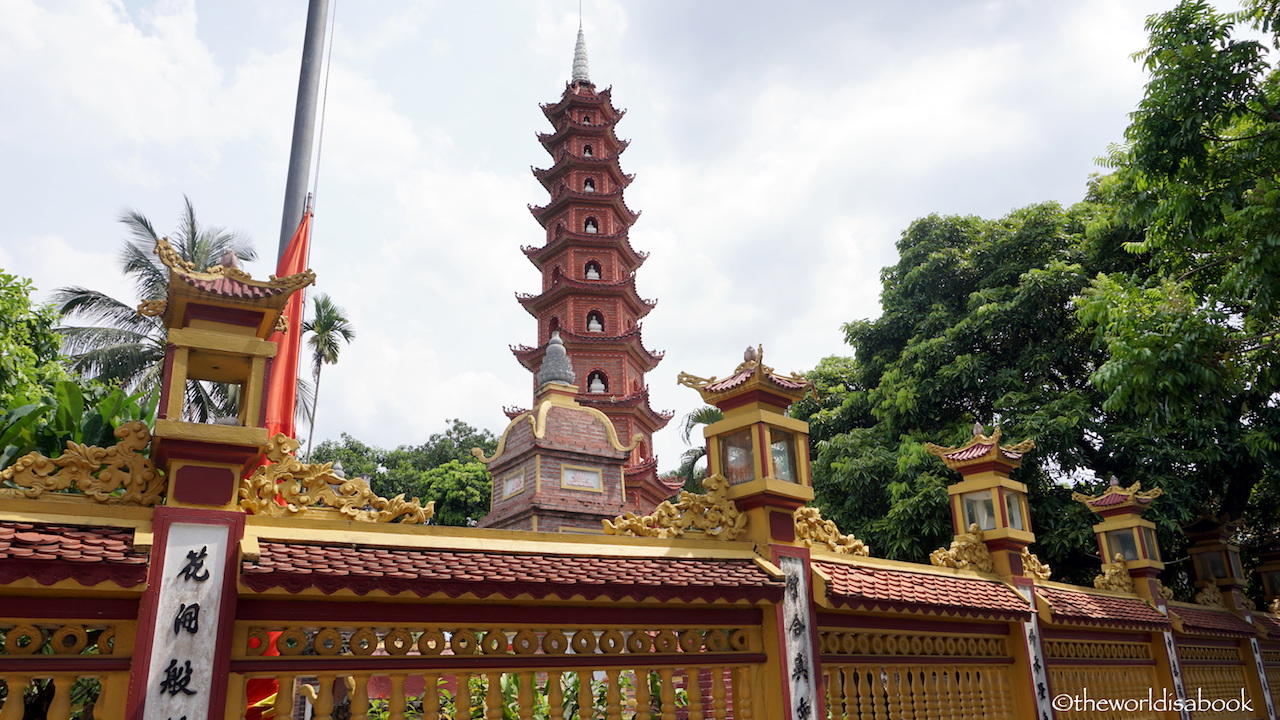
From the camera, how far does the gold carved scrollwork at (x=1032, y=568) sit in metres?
9.47

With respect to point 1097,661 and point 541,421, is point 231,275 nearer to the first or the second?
point 541,421

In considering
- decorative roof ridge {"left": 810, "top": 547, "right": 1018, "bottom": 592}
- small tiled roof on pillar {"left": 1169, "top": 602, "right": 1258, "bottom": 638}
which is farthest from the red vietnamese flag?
small tiled roof on pillar {"left": 1169, "top": 602, "right": 1258, "bottom": 638}

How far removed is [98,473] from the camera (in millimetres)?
4703

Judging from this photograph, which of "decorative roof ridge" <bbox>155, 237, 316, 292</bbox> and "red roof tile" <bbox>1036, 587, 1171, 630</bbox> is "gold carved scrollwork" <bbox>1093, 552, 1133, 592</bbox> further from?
"decorative roof ridge" <bbox>155, 237, 316, 292</bbox>

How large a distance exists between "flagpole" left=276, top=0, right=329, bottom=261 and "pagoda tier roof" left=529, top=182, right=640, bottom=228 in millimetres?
16130

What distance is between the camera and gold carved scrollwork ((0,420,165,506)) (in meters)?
4.47

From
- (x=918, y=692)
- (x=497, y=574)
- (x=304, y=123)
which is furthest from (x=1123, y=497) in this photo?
(x=304, y=123)

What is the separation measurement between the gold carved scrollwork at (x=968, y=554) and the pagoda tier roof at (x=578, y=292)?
16.0 meters

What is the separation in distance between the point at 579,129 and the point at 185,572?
79.4 ft

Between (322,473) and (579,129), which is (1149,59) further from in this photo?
(579,129)

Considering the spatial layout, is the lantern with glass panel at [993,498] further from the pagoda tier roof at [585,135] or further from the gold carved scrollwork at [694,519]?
the pagoda tier roof at [585,135]

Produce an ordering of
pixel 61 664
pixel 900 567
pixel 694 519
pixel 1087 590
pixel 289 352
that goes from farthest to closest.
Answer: pixel 1087 590 → pixel 289 352 → pixel 900 567 → pixel 694 519 → pixel 61 664

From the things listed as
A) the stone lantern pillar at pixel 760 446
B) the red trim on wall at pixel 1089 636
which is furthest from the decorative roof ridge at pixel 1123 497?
the stone lantern pillar at pixel 760 446

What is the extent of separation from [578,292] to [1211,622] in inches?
653
